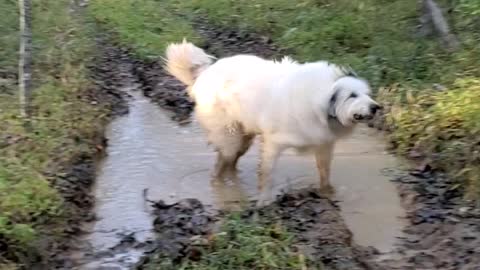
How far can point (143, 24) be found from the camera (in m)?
13.1

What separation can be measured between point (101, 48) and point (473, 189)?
22.2 feet

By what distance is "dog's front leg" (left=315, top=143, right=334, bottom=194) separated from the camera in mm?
6815

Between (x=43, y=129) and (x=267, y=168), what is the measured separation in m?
1.92

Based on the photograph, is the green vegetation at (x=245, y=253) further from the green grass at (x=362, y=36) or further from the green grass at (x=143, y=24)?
the green grass at (x=143, y=24)

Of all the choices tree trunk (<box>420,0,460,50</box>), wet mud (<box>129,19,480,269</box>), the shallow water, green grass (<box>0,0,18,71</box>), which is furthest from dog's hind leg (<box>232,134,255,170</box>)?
green grass (<box>0,0,18,71</box>)

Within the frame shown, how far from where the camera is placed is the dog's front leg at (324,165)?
6.82m

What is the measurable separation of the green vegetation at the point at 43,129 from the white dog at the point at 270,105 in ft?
3.73

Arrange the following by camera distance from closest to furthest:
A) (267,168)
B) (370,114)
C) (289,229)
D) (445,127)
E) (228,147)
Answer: (289,229) < (370,114) < (267,168) < (228,147) < (445,127)

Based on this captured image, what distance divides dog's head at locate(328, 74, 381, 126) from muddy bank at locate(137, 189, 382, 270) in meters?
0.66

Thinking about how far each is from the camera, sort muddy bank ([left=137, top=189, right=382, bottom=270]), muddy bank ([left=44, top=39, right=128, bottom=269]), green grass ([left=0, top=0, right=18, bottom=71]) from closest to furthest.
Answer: muddy bank ([left=137, top=189, right=382, bottom=270]) → muddy bank ([left=44, top=39, right=128, bottom=269]) → green grass ([left=0, top=0, right=18, bottom=71])

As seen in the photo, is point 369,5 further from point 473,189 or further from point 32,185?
point 32,185

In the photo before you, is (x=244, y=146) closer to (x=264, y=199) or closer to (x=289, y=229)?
(x=264, y=199)

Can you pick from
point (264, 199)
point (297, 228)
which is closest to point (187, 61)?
point (264, 199)

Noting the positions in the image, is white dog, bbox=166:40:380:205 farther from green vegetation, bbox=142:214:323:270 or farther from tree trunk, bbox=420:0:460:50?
tree trunk, bbox=420:0:460:50
